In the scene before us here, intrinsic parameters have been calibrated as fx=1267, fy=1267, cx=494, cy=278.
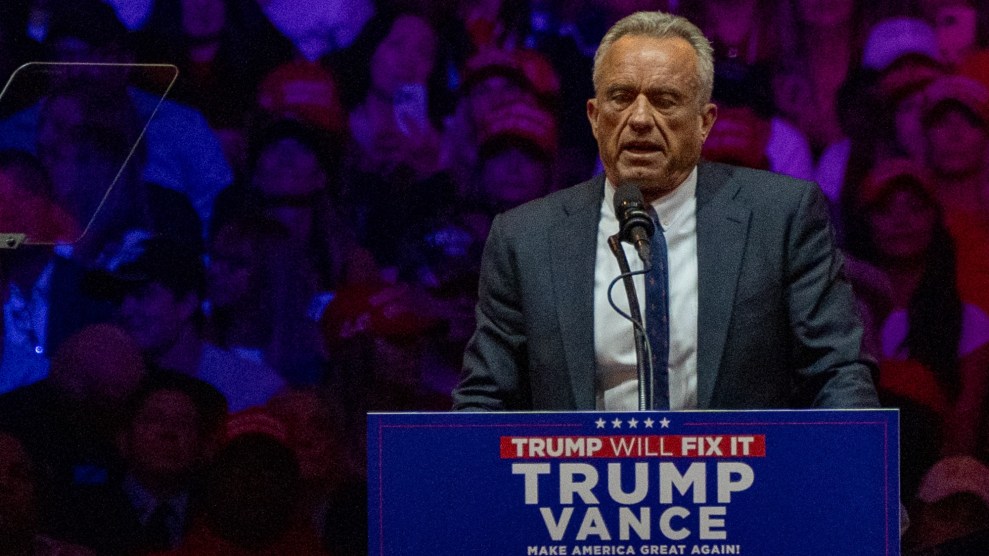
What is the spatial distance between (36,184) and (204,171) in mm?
1235

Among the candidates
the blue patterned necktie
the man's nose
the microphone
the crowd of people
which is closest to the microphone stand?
the microphone

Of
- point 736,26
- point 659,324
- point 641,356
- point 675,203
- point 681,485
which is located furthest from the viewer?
point 736,26

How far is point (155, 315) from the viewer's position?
330 centimetres

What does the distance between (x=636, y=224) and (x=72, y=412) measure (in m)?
2.33

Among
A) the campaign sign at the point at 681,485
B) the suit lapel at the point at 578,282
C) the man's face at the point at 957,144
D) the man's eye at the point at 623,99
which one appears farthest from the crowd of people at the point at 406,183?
the campaign sign at the point at 681,485

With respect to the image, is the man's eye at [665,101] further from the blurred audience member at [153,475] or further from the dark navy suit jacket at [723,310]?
the blurred audience member at [153,475]

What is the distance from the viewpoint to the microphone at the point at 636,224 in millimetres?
1434

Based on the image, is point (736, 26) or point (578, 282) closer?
point (578, 282)

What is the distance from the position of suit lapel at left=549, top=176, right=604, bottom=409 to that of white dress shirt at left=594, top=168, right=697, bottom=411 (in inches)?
0.8

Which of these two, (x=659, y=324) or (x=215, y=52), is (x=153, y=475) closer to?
(x=215, y=52)

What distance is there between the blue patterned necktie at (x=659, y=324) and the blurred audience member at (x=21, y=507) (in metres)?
2.15

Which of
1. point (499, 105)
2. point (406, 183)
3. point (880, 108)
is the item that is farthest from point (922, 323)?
point (406, 183)

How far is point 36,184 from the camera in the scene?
2080 mm

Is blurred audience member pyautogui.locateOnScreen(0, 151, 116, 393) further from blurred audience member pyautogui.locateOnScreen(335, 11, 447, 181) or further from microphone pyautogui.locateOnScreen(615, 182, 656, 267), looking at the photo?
microphone pyautogui.locateOnScreen(615, 182, 656, 267)
